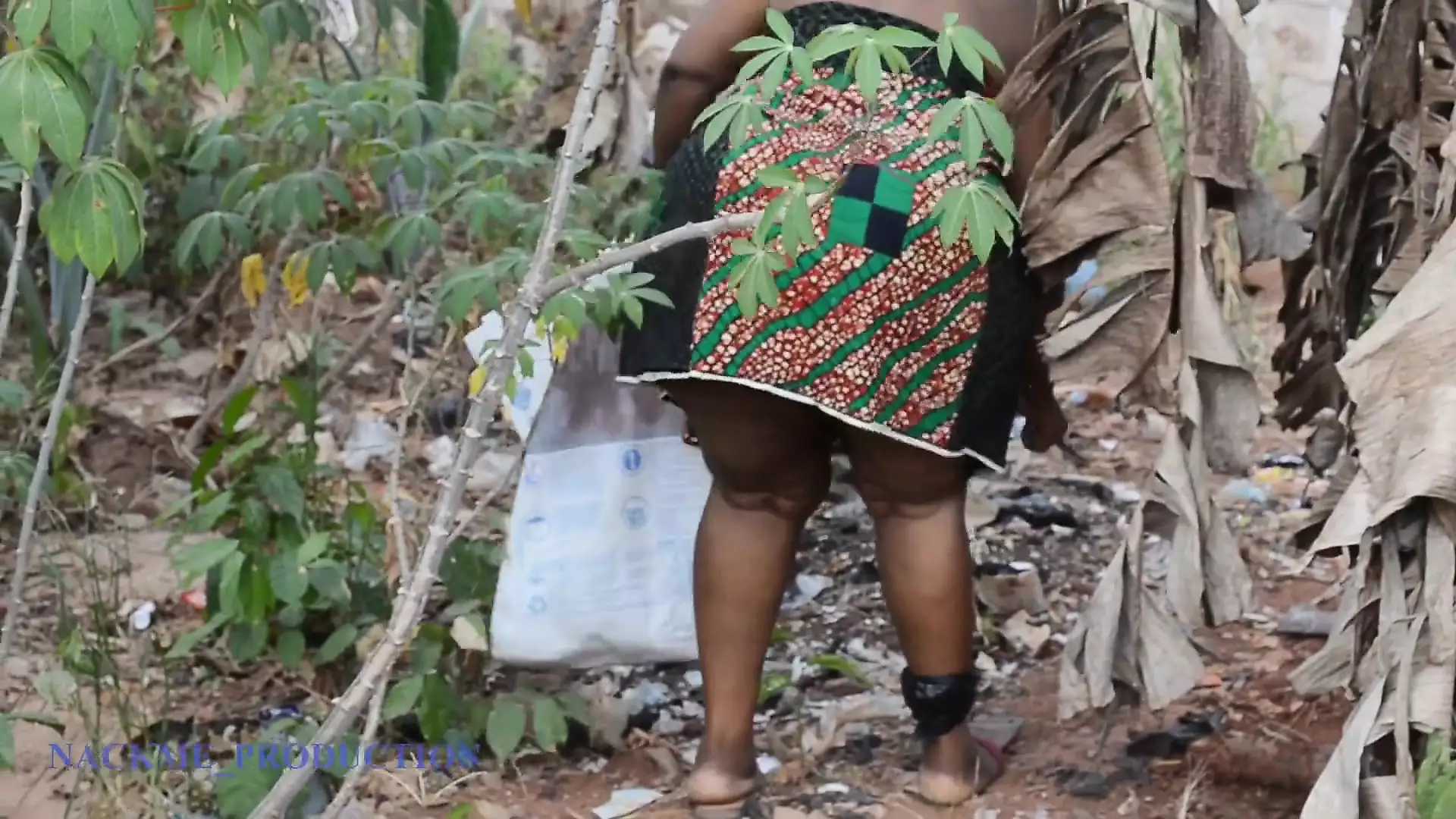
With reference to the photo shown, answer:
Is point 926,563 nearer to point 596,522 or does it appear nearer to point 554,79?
point 596,522

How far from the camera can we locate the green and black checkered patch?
205 centimetres

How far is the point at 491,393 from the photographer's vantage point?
1.73 m

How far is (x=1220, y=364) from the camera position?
2.06 m

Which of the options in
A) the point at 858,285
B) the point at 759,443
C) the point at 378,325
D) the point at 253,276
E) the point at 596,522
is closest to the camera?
the point at 858,285

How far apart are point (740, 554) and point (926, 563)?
0.27 meters

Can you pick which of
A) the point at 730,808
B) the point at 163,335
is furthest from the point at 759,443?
the point at 163,335

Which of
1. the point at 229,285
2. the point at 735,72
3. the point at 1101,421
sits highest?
the point at 735,72

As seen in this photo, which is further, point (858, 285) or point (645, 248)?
point (858, 285)

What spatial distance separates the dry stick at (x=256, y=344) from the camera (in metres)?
3.33

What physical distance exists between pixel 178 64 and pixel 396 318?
885mm

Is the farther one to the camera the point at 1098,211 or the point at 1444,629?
the point at 1098,211

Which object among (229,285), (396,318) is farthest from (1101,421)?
(229,285)

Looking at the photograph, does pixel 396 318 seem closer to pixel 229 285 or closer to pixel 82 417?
pixel 229 285

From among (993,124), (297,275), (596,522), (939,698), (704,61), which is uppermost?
(704,61)
